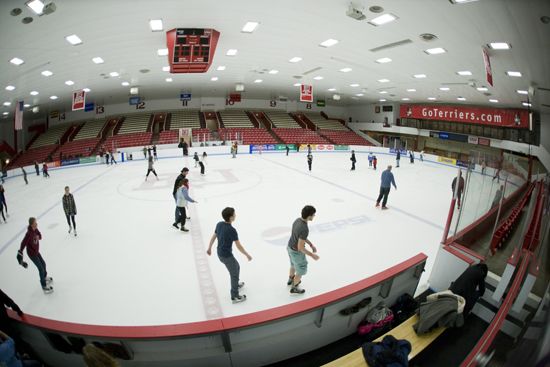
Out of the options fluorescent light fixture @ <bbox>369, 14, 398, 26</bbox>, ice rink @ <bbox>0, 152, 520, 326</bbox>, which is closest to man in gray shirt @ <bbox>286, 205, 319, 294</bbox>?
ice rink @ <bbox>0, 152, 520, 326</bbox>

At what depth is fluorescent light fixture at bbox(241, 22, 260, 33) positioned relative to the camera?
816cm

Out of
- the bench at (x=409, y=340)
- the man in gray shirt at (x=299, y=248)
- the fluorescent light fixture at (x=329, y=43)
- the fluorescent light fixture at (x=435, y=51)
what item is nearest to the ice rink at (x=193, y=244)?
the man in gray shirt at (x=299, y=248)

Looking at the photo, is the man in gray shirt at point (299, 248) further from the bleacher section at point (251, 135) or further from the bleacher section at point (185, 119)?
the bleacher section at point (185, 119)

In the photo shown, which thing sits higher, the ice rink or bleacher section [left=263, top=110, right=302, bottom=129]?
bleacher section [left=263, top=110, right=302, bottom=129]

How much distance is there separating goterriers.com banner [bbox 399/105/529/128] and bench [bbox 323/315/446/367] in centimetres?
2228

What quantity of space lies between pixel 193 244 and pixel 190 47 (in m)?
6.60

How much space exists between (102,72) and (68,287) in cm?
1379

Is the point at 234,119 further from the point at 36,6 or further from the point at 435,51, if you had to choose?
the point at 36,6

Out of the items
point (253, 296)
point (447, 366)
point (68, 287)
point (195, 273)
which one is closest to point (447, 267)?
point (447, 366)

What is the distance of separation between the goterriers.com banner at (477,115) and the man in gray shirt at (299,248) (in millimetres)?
22466

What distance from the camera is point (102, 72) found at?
45.9 ft

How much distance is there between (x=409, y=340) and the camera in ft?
9.34

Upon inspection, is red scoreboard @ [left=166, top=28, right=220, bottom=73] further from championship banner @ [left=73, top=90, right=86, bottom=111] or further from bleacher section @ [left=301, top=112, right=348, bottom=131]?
bleacher section @ [left=301, top=112, right=348, bottom=131]

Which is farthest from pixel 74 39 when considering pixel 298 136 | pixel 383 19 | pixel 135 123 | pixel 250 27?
pixel 298 136
